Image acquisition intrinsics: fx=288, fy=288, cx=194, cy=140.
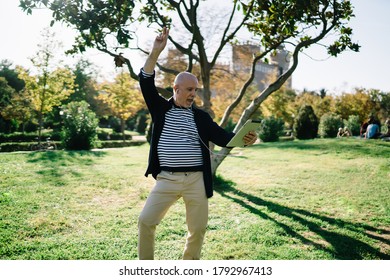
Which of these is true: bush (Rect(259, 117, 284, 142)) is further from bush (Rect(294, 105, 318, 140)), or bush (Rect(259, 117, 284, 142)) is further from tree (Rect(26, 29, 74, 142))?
tree (Rect(26, 29, 74, 142))

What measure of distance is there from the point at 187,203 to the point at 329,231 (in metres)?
2.83

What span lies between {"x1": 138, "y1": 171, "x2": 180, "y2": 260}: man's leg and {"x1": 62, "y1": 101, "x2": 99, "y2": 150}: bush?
12.4m

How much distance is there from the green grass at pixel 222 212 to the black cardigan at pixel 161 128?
1.23 ft

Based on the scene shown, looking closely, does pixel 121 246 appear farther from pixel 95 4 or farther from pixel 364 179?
pixel 364 179

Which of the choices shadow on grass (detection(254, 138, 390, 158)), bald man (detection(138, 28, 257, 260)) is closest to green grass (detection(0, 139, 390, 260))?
bald man (detection(138, 28, 257, 260))

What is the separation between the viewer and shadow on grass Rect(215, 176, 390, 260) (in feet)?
12.6

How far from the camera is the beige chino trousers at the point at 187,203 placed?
113 inches

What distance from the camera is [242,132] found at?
2902mm

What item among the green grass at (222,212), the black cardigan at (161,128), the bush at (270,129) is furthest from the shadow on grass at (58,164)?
the bush at (270,129)

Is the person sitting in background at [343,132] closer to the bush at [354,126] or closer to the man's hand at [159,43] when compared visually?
the bush at [354,126]

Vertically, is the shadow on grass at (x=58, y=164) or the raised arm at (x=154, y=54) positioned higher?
the raised arm at (x=154, y=54)

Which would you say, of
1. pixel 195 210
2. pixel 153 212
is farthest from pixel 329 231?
pixel 153 212

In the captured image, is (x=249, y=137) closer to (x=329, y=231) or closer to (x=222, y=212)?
(x=329, y=231)

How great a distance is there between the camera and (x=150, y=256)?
2932mm
